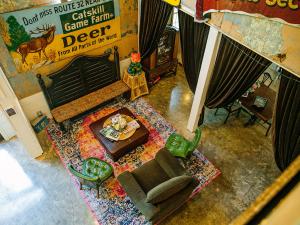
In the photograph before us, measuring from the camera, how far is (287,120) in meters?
3.38

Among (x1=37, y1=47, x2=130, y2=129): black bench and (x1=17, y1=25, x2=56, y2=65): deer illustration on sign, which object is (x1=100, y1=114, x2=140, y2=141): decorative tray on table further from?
(x1=17, y1=25, x2=56, y2=65): deer illustration on sign

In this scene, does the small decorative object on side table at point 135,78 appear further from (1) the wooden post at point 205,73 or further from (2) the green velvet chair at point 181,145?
(2) the green velvet chair at point 181,145

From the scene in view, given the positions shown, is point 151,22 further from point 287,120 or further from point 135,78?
point 287,120

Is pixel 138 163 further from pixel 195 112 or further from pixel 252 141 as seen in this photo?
pixel 252 141

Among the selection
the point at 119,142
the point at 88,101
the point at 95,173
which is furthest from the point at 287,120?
the point at 88,101

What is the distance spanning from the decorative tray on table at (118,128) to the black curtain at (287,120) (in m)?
2.44

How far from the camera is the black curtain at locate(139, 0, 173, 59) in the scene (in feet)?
15.6

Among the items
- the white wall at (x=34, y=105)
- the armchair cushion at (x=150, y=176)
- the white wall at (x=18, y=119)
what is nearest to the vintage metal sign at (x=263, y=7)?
the armchair cushion at (x=150, y=176)

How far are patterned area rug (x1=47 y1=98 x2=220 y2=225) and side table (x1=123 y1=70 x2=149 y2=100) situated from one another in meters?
0.19

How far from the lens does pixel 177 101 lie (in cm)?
586

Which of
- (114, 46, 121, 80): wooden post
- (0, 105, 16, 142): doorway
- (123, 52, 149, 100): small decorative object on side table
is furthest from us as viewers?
(123, 52, 149, 100): small decorative object on side table

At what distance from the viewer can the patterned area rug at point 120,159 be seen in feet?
Answer: 13.0

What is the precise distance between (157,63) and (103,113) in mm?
1824

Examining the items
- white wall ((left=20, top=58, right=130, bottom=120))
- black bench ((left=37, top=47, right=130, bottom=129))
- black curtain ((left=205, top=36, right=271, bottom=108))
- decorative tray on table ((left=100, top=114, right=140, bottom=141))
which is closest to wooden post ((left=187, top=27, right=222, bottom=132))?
black curtain ((left=205, top=36, right=271, bottom=108))
